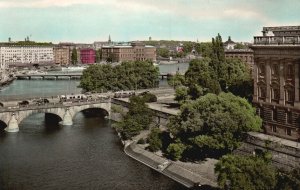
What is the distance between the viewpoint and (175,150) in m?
55.5

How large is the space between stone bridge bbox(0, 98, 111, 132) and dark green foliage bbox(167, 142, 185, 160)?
29.3m

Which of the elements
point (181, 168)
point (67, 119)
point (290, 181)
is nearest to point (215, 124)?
point (181, 168)

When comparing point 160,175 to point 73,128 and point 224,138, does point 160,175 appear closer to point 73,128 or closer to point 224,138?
point 224,138

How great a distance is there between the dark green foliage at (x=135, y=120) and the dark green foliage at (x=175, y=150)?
1330 centimetres

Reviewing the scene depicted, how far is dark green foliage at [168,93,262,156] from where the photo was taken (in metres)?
53.6

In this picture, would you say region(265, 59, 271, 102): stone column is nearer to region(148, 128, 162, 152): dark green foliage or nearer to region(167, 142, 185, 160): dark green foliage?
region(167, 142, 185, 160): dark green foliage

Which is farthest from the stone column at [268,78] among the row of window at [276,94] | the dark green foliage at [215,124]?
the dark green foliage at [215,124]

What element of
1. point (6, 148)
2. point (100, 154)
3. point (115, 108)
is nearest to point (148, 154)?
point (100, 154)

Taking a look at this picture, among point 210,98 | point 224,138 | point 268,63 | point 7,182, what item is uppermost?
point 268,63

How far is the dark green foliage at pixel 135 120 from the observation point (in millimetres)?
69350

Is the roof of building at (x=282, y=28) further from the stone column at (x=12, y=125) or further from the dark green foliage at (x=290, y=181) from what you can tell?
the stone column at (x=12, y=125)

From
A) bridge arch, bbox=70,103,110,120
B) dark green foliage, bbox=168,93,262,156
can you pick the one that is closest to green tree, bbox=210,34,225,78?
bridge arch, bbox=70,103,110,120

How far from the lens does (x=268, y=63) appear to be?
58312mm

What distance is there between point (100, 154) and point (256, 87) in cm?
2051
